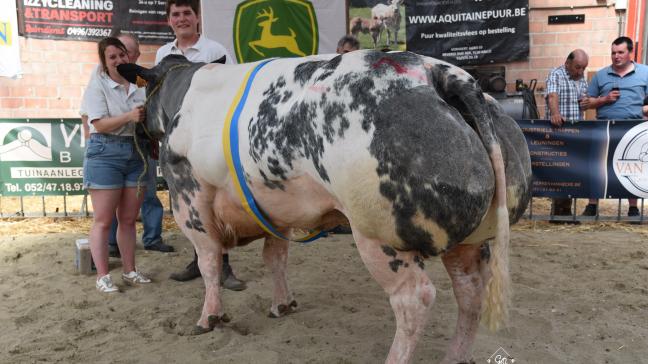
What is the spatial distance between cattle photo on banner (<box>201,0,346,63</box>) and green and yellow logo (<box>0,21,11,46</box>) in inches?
121

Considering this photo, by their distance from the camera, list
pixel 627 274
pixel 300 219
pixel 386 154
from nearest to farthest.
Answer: pixel 386 154 < pixel 300 219 < pixel 627 274

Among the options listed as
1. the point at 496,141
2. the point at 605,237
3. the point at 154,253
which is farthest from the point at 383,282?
the point at 605,237

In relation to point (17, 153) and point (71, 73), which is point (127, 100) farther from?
point (71, 73)

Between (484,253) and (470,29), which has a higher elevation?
(470,29)

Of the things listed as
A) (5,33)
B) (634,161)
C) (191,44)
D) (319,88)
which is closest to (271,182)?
(319,88)

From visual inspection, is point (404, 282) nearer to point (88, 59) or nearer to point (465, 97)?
point (465, 97)

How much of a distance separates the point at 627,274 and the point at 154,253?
4.18 metres

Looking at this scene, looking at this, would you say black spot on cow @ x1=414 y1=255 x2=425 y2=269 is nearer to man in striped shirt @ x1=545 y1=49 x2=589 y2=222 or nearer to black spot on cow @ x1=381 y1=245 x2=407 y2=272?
black spot on cow @ x1=381 y1=245 x2=407 y2=272

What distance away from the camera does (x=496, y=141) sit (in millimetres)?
2238

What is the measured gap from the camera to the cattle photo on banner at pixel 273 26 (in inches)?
321

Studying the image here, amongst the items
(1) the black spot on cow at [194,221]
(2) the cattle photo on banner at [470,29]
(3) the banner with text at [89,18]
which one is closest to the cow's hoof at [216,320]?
(1) the black spot on cow at [194,221]

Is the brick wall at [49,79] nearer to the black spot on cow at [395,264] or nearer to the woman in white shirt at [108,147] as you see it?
the woman in white shirt at [108,147]

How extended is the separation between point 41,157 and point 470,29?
20.5 feet

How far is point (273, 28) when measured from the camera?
827 cm
